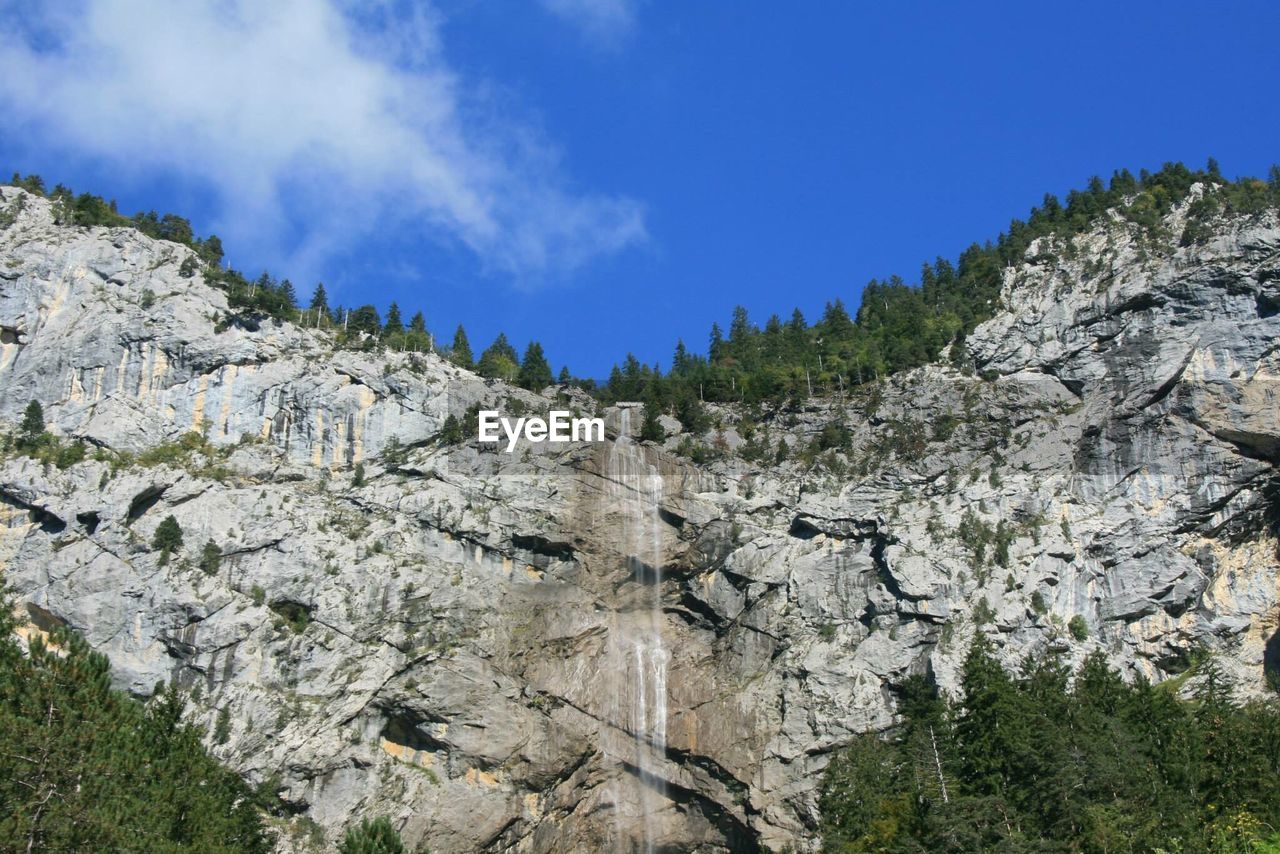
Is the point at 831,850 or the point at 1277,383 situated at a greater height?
the point at 1277,383

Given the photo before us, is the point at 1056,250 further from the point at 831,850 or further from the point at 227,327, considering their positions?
the point at 227,327

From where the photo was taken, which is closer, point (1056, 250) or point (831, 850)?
point (831, 850)

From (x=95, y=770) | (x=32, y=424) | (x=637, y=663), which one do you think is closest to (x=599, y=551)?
(x=637, y=663)

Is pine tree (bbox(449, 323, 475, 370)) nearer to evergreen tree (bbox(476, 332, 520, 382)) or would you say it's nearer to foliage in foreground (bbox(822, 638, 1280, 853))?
evergreen tree (bbox(476, 332, 520, 382))

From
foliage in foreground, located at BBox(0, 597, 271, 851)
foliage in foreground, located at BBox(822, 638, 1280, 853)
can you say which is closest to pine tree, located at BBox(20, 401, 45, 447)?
foliage in foreground, located at BBox(0, 597, 271, 851)

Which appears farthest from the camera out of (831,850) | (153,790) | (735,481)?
(735,481)

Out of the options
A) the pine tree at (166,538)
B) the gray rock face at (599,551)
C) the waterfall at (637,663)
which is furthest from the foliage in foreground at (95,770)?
the waterfall at (637,663)

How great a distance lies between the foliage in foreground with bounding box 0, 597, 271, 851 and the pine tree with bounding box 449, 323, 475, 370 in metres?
38.3

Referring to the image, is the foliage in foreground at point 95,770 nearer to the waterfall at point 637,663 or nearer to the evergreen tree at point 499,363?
the waterfall at point 637,663

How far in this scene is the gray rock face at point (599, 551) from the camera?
6788 cm

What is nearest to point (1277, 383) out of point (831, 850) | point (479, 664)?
point (831, 850)

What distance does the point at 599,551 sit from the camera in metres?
76.3

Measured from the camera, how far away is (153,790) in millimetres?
48375

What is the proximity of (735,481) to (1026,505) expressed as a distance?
57.7 ft
